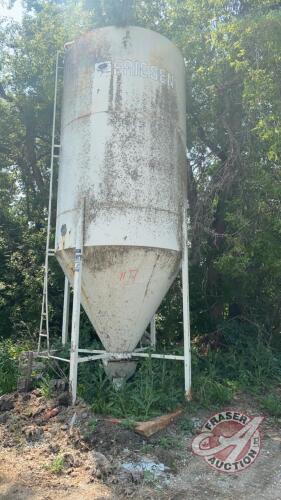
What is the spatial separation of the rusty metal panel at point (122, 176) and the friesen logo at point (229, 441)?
72.9 inches

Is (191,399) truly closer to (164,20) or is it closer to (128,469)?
(128,469)

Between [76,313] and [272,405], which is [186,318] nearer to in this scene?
[76,313]

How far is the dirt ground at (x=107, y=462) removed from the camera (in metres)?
5.05

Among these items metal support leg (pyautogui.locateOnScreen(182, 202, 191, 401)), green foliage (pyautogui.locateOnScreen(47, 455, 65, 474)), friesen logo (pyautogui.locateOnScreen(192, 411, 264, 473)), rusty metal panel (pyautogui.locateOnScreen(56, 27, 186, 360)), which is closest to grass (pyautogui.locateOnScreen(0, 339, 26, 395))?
rusty metal panel (pyautogui.locateOnScreen(56, 27, 186, 360))

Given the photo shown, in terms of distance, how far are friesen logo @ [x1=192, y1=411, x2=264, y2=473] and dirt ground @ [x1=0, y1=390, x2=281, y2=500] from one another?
0.35 feet

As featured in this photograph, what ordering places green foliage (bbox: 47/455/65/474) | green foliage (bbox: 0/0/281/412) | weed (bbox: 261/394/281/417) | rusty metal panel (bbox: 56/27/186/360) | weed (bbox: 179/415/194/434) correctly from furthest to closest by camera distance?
green foliage (bbox: 0/0/281/412), weed (bbox: 261/394/281/417), rusty metal panel (bbox: 56/27/186/360), weed (bbox: 179/415/194/434), green foliage (bbox: 47/455/65/474)

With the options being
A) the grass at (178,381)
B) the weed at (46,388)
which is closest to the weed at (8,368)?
the grass at (178,381)

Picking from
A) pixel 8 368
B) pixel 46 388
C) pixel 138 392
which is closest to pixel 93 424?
pixel 138 392

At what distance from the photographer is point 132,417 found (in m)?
6.51

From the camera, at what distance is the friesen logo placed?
5898mm

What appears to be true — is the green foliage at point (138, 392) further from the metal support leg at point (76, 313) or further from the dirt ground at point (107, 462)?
the metal support leg at point (76, 313)

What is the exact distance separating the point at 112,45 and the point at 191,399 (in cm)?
598

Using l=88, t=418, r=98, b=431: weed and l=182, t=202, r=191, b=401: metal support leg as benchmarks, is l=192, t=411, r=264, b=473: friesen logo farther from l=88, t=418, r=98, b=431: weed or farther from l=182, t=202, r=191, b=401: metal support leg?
l=88, t=418, r=98, b=431: weed

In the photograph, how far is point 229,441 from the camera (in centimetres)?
646
